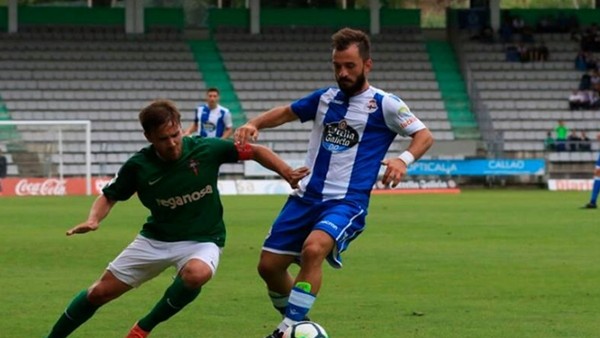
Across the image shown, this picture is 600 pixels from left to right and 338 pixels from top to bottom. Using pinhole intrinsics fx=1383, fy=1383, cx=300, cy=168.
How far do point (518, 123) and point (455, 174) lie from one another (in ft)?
16.6

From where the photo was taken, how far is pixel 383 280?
14477mm

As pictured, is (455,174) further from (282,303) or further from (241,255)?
(282,303)

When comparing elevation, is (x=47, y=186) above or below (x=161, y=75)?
below

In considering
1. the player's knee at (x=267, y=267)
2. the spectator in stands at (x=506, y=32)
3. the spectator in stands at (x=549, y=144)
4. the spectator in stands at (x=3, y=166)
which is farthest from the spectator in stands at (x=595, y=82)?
the player's knee at (x=267, y=267)

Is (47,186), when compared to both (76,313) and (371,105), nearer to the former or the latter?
(371,105)

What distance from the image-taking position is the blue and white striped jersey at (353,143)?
31.6 ft

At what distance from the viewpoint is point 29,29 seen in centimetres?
4750

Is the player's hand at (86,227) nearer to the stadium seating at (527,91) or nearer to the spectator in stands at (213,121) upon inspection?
the spectator in stands at (213,121)

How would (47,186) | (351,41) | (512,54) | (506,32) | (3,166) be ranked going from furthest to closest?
(506,32) < (512,54) < (47,186) < (3,166) < (351,41)

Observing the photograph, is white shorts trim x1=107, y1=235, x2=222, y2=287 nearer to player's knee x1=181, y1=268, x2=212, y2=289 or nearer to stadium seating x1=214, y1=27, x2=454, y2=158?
player's knee x1=181, y1=268, x2=212, y2=289

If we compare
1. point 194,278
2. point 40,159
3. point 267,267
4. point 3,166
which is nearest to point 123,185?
point 194,278

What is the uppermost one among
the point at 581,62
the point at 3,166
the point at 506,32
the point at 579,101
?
the point at 506,32

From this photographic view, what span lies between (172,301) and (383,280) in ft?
18.7

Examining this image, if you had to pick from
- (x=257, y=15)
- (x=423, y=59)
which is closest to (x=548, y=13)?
(x=423, y=59)
